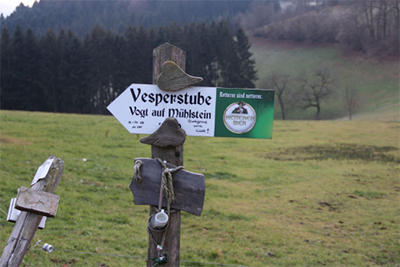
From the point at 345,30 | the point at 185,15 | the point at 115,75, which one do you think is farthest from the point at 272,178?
the point at 185,15

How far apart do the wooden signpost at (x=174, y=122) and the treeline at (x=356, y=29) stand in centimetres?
8060

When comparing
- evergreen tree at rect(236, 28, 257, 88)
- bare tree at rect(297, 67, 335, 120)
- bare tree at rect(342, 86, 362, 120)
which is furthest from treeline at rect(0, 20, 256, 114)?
bare tree at rect(342, 86, 362, 120)

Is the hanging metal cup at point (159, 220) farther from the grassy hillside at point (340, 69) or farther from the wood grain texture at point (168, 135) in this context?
A: the grassy hillside at point (340, 69)

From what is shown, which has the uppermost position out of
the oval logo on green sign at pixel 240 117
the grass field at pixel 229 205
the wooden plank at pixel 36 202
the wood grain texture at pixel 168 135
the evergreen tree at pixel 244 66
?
the evergreen tree at pixel 244 66

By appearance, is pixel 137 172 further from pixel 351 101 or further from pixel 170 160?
pixel 351 101

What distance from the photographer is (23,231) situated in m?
2.54

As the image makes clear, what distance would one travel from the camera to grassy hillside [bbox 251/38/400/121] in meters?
57.9

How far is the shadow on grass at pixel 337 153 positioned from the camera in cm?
1694

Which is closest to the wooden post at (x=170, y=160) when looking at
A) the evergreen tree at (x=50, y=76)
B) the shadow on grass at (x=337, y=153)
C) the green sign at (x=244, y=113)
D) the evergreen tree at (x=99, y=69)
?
the green sign at (x=244, y=113)

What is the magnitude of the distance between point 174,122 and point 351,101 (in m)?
52.8

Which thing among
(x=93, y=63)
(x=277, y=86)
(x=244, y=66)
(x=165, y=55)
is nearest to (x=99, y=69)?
(x=93, y=63)

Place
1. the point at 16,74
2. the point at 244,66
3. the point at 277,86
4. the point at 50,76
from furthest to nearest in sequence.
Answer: the point at 277,86
the point at 244,66
the point at 50,76
the point at 16,74

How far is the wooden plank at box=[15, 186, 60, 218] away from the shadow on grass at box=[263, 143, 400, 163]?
14705 millimetres

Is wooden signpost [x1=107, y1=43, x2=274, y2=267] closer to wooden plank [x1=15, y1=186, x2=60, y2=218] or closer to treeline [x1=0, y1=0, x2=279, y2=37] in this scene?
wooden plank [x1=15, y1=186, x2=60, y2=218]
